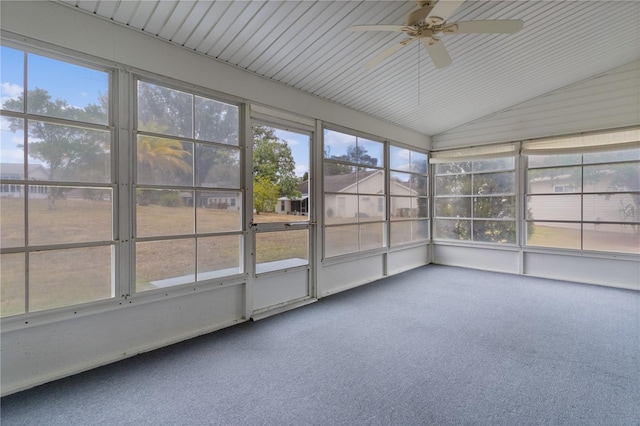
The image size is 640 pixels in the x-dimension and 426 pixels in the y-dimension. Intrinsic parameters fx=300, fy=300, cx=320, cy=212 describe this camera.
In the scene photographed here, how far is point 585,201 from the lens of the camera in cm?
521

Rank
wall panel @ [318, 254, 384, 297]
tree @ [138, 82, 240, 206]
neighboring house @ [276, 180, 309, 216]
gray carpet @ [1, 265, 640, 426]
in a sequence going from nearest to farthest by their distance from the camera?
1. gray carpet @ [1, 265, 640, 426]
2. tree @ [138, 82, 240, 206]
3. neighboring house @ [276, 180, 309, 216]
4. wall panel @ [318, 254, 384, 297]

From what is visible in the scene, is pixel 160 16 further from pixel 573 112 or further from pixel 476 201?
pixel 573 112

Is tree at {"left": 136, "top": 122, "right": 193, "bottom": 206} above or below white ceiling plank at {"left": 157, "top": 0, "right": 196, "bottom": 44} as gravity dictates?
below

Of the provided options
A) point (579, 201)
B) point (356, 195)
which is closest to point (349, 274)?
point (356, 195)

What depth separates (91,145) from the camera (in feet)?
8.52

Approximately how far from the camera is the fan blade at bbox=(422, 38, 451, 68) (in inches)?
105

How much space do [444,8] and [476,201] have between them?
505cm

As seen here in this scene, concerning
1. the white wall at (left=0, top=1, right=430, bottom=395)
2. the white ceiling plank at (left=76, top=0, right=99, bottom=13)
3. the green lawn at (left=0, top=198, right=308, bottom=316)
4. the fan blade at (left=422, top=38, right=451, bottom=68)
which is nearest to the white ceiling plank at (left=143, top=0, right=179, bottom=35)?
the white wall at (left=0, top=1, right=430, bottom=395)

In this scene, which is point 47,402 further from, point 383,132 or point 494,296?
point 383,132

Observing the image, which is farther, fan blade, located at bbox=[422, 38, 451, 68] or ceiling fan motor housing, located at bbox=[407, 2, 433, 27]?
fan blade, located at bbox=[422, 38, 451, 68]

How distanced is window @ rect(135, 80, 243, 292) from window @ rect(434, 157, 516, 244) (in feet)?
16.5

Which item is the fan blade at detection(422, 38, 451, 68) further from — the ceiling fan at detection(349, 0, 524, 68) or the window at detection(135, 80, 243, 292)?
the window at detection(135, 80, 243, 292)

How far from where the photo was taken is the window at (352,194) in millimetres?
4688

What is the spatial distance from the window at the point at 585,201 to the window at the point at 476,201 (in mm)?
348
